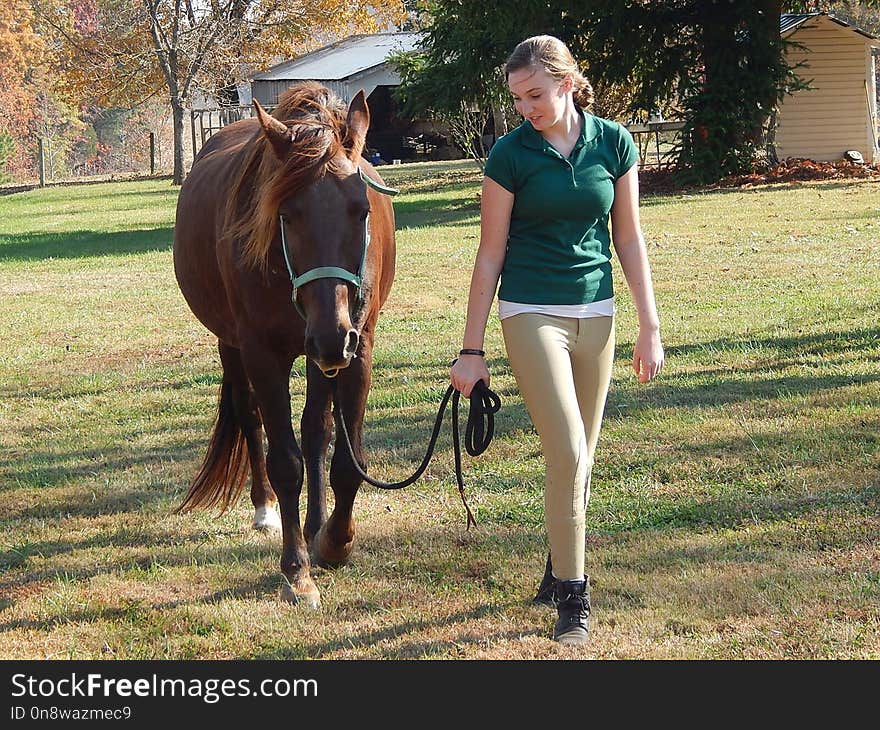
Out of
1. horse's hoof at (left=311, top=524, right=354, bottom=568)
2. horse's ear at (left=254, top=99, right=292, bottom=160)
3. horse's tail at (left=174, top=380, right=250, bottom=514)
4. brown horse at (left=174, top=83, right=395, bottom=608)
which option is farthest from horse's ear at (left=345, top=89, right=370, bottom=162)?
horse's tail at (left=174, top=380, right=250, bottom=514)

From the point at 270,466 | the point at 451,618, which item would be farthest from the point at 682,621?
the point at 270,466

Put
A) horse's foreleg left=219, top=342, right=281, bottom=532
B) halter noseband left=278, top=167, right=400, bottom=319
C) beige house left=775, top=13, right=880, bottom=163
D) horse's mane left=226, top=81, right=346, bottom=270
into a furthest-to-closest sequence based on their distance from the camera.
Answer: beige house left=775, top=13, right=880, bottom=163 < horse's foreleg left=219, top=342, right=281, bottom=532 < horse's mane left=226, top=81, right=346, bottom=270 < halter noseband left=278, top=167, right=400, bottom=319

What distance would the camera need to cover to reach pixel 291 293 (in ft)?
14.9

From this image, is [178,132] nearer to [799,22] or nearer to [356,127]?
[799,22]

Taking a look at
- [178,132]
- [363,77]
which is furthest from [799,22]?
[178,132]

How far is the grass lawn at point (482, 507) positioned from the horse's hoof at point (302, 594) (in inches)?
2.9

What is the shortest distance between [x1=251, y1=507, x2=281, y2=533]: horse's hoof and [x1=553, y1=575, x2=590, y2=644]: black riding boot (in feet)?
6.77

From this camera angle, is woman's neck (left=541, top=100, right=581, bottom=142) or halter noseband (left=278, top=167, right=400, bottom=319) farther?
halter noseband (left=278, top=167, right=400, bottom=319)

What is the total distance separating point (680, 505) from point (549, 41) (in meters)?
2.60

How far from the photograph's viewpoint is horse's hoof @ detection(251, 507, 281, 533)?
5.74 meters

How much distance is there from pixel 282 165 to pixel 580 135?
44.2 inches

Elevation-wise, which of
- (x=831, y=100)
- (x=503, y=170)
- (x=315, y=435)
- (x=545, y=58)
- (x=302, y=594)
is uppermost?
(x=831, y=100)

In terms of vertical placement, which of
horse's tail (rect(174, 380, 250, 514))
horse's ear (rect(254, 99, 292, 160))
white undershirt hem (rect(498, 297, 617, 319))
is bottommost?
horse's tail (rect(174, 380, 250, 514))

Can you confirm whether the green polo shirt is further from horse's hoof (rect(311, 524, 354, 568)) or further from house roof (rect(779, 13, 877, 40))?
house roof (rect(779, 13, 877, 40))
